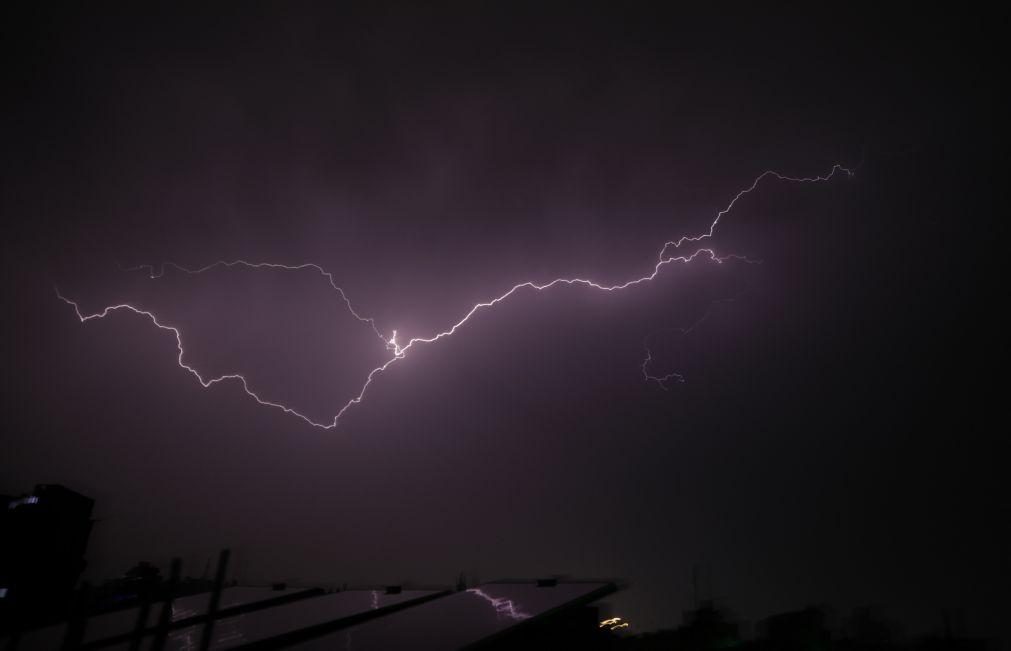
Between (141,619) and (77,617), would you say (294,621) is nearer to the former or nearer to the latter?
(141,619)

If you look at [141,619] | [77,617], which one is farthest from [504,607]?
[77,617]

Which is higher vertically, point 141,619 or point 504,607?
point 141,619

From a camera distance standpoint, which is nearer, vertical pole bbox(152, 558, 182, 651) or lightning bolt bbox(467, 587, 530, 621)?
vertical pole bbox(152, 558, 182, 651)

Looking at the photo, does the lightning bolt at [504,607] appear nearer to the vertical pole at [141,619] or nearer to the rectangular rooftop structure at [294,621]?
the rectangular rooftop structure at [294,621]

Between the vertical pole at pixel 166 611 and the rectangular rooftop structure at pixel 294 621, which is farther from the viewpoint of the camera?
the rectangular rooftop structure at pixel 294 621

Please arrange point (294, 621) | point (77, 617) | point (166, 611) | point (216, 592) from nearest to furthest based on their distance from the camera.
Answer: point (77, 617)
point (166, 611)
point (216, 592)
point (294, 621)

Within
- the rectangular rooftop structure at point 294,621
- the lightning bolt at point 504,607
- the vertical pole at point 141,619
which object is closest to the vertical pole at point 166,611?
the vertical pole at point 141,619

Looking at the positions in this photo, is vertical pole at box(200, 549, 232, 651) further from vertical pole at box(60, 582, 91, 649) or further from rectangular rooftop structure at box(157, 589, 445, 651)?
vertical pole at box(60, 582, 91, 649)

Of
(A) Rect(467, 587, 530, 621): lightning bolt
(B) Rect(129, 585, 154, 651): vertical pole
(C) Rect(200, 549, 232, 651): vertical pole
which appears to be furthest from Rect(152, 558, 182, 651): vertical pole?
(A) Rect(467, 587, 530, 621): lightning bolt

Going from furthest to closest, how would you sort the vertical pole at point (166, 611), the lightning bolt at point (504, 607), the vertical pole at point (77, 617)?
the lightning bolt at point (504, 607) → the vertical pole at point (166, 611) → the vertical pole at point (77, 617)

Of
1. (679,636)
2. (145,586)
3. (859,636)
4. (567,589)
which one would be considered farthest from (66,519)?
(859,636)

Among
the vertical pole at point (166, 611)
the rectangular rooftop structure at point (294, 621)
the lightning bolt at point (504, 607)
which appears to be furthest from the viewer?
the lightning bolt at point (504, 607)

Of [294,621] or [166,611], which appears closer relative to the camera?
[166,611]

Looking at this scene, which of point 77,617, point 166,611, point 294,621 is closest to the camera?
point 77,617
